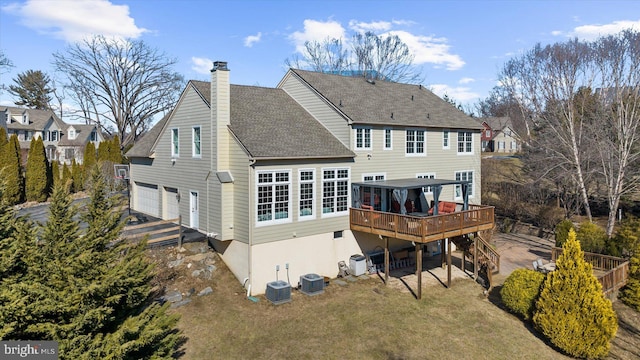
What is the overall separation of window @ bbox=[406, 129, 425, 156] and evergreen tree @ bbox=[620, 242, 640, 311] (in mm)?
10615

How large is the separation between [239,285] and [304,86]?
427 inches

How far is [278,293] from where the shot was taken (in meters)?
15.8

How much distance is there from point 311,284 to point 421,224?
200 inches

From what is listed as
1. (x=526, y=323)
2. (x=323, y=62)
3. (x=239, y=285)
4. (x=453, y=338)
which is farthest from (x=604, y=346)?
(x=323, y=62)

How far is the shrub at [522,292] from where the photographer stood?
1575 centimetres

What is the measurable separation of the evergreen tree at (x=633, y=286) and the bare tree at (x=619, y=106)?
27.8 feet

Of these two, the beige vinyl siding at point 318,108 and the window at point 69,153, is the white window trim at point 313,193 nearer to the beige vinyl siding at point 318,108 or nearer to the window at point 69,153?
the beige vinyl siding at point 318,108

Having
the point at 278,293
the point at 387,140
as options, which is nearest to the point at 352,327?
the point at 278,293

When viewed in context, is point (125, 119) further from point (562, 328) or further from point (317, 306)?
point (562, 328)

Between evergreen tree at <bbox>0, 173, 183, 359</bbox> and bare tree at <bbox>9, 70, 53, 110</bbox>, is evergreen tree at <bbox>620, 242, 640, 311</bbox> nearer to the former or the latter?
evergreen tree at <bbox>0, 173, 183, 359</bbox>

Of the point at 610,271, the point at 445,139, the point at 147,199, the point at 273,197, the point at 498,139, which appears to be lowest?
the point at 610,271

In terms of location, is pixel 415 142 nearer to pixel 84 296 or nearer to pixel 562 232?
pixel 562 232

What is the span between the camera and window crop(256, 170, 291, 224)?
16.5m

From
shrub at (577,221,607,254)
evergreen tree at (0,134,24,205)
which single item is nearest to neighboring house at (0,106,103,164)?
evergreen tree at (0,134,24,205)
